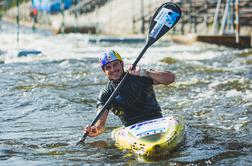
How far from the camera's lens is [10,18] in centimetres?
5059

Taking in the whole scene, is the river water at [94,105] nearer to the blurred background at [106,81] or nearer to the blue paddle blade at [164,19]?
the blurred background at [106,81]

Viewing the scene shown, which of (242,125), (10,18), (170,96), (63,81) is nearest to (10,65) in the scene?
(63,81)

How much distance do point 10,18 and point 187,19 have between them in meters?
28.0

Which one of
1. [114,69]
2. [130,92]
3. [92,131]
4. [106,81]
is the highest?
[114,69]

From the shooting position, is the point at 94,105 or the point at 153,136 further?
the point at 94,105

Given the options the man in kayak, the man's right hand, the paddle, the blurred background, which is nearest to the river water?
the blurred background

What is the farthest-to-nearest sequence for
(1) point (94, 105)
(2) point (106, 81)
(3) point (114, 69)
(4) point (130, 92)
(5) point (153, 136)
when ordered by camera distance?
(2) point (106, 81) → (1) point (94, 105) → (4) point (130, 92) → (3) point (114, 69) → (5) point (153, 136)

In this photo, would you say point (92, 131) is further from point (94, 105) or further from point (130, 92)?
point (94, 105)

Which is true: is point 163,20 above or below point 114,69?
above

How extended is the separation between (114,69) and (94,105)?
3430mm

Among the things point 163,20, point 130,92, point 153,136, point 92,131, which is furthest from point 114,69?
point 163,20

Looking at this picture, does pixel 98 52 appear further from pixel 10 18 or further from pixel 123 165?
pixel 10 18

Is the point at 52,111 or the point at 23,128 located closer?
the point at 23,128

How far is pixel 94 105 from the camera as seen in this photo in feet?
33.7
